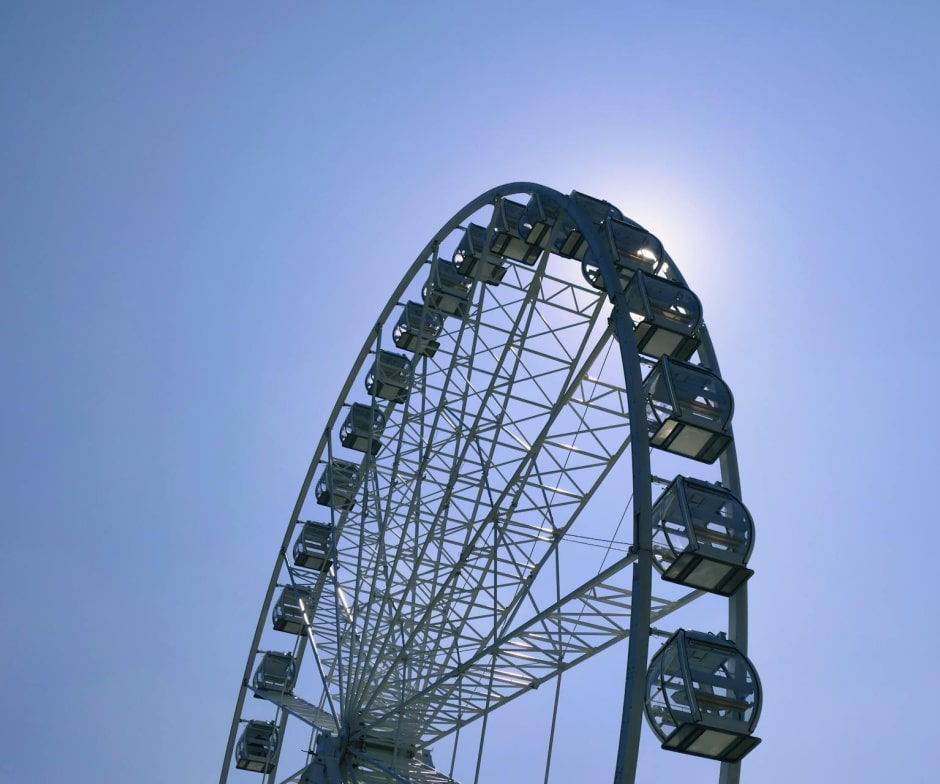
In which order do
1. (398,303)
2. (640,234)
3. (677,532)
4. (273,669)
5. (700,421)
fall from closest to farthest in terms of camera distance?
1. (677,532)
2. (700,421)
3. (640,234)
4. (398,303)
5. (273,669)

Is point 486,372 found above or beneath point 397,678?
above

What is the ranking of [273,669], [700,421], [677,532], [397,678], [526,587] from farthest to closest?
[273,669]
[397,678]
[526,587]
[700,421]
[677,532]

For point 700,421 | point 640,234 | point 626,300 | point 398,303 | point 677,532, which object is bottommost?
point 677,532

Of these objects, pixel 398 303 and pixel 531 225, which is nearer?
pixel 531 225

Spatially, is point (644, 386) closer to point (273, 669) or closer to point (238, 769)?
point (273, 669)

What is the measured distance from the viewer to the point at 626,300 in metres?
13.6

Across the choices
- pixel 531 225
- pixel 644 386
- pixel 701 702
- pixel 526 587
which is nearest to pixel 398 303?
pixel 531 225

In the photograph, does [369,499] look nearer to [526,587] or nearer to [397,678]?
[397,678]

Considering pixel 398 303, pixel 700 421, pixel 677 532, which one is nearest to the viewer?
pixel 677 532

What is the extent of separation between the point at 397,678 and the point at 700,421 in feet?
26.7

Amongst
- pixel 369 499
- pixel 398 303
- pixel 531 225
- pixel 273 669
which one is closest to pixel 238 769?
pixel 273 669

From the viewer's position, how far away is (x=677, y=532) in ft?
38.4

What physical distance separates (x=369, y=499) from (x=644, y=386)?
9018 mm

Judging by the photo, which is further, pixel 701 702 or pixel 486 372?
pixel 486 372
